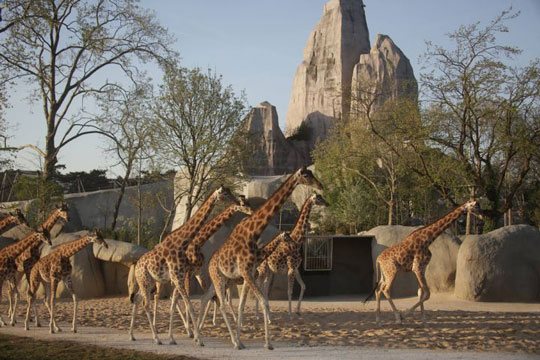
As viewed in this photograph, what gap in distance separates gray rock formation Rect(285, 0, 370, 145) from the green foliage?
34151 millimetres

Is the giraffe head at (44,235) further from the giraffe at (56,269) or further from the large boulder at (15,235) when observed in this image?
the large boulder at (15,235)

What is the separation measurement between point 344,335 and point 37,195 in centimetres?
1515

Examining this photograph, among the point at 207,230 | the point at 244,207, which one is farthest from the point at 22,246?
the point at 244,207

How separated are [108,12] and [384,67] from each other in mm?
31747

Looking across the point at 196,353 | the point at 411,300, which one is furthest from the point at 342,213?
the point at 196,353

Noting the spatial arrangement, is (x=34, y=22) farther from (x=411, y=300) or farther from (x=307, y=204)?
(x=411, y=300)

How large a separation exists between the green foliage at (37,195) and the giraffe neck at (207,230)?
12.5 metres

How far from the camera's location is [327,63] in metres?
55.3

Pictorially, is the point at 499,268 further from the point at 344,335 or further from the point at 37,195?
the point at 37,195

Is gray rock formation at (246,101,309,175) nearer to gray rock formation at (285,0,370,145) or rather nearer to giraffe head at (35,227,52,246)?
gray rock formation at (285,0,370,145)

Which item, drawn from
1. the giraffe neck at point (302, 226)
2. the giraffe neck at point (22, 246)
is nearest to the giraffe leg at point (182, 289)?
the giraffe neck at point (22, 246)

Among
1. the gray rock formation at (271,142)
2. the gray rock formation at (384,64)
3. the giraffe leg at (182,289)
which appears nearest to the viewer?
the giraffe leg at (182,289)

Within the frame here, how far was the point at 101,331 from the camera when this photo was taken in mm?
10711

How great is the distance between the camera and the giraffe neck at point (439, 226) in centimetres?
1153
